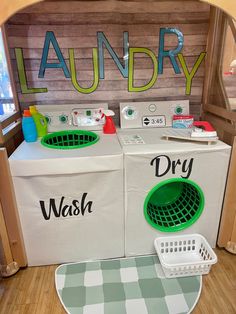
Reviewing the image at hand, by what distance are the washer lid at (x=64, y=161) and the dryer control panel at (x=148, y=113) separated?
52cm

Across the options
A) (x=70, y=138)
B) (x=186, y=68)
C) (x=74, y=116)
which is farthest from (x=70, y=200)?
(x=186, y=68)

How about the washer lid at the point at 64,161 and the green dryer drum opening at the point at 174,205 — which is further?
the green dryer drum opening at the point at 174,205

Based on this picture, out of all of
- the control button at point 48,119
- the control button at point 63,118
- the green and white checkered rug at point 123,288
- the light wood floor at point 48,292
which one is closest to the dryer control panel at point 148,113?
the control button at point 63,118

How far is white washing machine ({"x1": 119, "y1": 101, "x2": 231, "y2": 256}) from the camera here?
140 centimetres

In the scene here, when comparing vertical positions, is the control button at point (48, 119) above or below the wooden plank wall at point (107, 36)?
below

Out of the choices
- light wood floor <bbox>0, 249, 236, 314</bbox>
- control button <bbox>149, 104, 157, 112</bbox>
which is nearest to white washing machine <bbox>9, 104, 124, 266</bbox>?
light wood floor <bbox>0, 249, 236, 314</bbox>

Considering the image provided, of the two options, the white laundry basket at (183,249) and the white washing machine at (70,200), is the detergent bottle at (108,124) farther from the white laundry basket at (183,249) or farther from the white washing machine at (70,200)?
the white laundry basket at (183,249)

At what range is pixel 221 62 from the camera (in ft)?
5.63

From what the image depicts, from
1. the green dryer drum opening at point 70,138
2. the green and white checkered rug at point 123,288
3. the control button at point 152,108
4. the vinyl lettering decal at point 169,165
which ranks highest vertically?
the control button at point 152,108

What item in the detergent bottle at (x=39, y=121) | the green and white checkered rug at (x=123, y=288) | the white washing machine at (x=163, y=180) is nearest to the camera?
the green and white checkered rug at (x=123, y=288)

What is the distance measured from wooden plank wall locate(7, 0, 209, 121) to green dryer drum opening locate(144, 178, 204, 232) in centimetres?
77

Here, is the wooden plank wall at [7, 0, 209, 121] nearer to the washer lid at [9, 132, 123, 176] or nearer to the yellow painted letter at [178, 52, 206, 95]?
the yellow painted letter at [178, 52, 206, 95]

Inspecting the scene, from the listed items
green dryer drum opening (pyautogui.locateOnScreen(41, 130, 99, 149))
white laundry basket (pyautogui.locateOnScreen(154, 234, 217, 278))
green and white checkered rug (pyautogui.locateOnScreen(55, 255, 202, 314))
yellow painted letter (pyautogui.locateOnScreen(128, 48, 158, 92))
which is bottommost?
green and white checkered rug (pyautogui.locateOnScreen(55, 255, 202, 314))

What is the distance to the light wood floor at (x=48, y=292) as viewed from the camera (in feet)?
4.26
